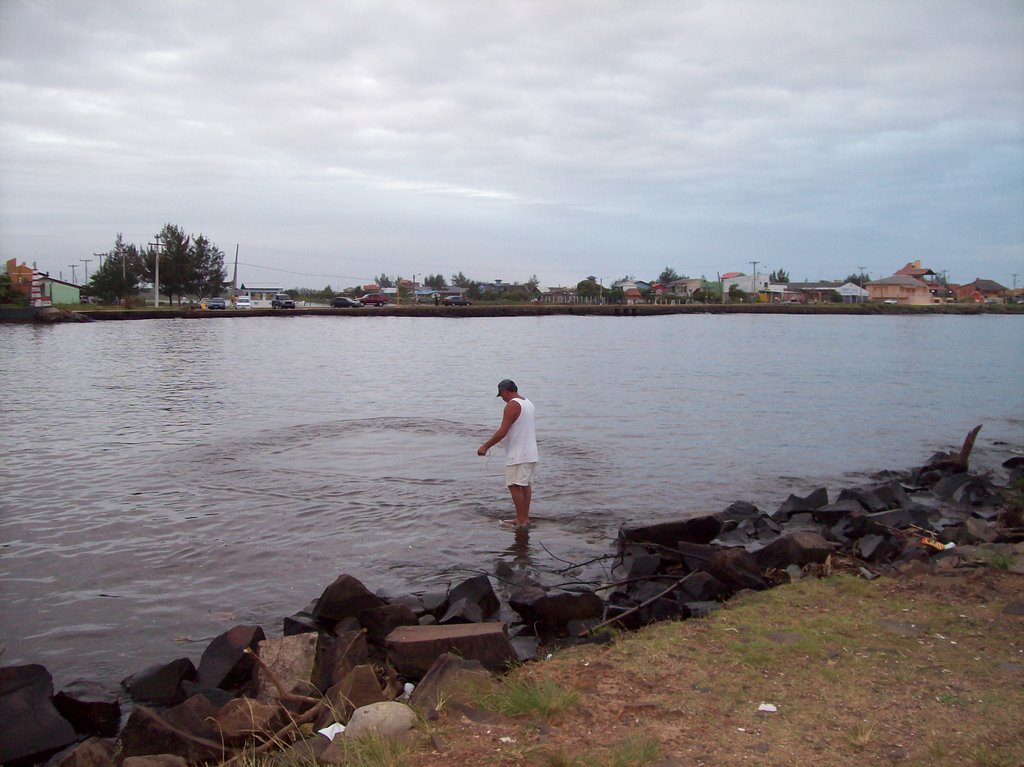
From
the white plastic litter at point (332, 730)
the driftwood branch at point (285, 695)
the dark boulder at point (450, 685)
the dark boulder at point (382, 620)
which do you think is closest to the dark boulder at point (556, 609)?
the dark boulder at point (382, 620)

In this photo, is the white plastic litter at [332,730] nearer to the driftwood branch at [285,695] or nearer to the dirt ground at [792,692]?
the driftwood branch at [285,695]

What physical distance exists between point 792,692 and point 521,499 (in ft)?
23.2

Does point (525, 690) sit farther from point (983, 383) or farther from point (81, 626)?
point (983, 383)

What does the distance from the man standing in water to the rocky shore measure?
6.06 ft

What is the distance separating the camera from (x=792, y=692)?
571 centimetres

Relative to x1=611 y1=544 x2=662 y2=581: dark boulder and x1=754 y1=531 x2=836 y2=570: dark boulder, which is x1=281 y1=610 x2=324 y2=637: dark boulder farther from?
x1=754 y1=531 x2=836 y2=570: dark boulder

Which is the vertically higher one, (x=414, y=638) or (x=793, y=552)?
(x=793, y=552)

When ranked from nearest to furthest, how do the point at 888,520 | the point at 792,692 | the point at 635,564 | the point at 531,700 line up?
the point at 531,700
the point at 792,692
the point at 635,564
the point at 888,520

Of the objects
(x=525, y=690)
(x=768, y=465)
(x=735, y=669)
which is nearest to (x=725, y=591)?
(x=735, y=669)

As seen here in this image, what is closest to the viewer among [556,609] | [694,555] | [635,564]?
[556,609]

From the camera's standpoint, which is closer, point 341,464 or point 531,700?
point 531,700

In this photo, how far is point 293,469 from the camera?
1720cm

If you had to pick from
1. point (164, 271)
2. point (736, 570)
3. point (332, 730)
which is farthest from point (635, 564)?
point (164, 271)

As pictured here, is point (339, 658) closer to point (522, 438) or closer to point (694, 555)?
point (694, 555)
